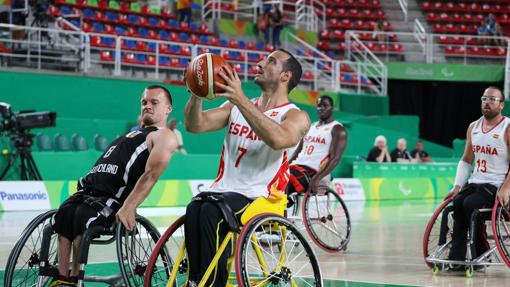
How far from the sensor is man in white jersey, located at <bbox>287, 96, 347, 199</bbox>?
10.2 meters

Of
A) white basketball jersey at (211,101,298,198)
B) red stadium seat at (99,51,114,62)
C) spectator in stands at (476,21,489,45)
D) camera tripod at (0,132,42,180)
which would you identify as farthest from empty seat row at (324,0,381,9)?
white basketball jersey at (211,101,298,198)

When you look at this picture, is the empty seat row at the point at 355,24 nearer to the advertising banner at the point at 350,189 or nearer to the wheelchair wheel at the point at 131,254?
the advertising banner at the point at 350,189

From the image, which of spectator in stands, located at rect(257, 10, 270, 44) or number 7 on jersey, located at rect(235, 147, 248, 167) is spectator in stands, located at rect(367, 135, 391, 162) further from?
number 7 on jersey, located at rect(235, 147, 248, 167)

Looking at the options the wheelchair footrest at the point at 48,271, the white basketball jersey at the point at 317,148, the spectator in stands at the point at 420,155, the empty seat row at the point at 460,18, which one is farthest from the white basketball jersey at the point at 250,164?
the empty seat row at the point at 460,18

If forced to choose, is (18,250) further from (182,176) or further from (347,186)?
(347,186)

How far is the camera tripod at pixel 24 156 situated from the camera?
14539 mm

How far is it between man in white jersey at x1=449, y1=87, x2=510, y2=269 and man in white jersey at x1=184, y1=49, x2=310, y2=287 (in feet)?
10.5

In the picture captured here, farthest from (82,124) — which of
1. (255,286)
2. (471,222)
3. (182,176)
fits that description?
(255,286)

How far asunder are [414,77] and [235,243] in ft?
76.7

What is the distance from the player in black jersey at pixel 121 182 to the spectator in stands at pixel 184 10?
60.5 ft

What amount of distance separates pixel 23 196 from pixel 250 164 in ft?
31.8

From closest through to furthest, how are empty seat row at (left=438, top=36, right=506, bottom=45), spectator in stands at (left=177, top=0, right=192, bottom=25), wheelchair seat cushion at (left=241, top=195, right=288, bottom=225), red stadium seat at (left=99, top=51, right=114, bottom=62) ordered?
wheelchair seat cushion at (left=241, top=195, right=288, bottom=225) < red stadium seat at (left=99, top=51, right=114, bottom=62) < spectator in stands at (left=177, top=0, right=192, bottom=25) < empty seat row at (left=438, top=36, right=506, bottom=45)

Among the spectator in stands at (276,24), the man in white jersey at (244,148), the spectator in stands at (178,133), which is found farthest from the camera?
the spectator in stands at (276,24)

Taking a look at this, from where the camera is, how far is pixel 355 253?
998 cm
